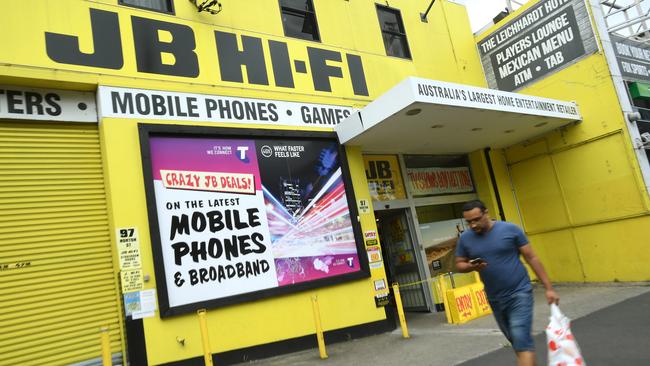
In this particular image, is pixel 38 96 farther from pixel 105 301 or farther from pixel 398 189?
pixel 398 189

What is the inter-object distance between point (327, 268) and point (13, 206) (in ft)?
16.3

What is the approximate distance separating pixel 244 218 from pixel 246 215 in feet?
0.21

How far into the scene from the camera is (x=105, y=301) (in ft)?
22.2

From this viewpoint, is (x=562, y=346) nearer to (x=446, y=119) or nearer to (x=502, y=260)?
(x=502, y=260)

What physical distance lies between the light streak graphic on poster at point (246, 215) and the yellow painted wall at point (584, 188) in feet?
20.6

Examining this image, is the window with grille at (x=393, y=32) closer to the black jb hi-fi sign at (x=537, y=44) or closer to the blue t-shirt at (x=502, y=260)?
the black jb hi-fi sign at (x=537, y=44)

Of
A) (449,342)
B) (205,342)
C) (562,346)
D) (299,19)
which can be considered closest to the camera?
(562,346)

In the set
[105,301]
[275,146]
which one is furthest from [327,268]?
[105,301]

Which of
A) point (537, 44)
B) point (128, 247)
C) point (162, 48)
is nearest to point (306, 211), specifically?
point (128, 247)

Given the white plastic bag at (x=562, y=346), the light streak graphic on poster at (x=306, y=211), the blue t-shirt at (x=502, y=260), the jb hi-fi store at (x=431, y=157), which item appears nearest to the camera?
the white plastic bag at (x=562, y=346)

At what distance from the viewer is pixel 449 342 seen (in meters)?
7.31

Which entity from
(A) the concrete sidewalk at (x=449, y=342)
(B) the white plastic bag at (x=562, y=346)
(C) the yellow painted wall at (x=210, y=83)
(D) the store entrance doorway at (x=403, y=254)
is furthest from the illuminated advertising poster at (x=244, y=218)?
(B) the white plastic bag at (x=562, y=346)

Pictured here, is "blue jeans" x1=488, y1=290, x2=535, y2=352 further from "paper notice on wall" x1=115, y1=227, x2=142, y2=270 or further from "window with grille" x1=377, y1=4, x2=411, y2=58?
"window with grille" x1=377, y1=4, x2=411, y2=58

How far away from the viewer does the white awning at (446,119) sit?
26.3ft
